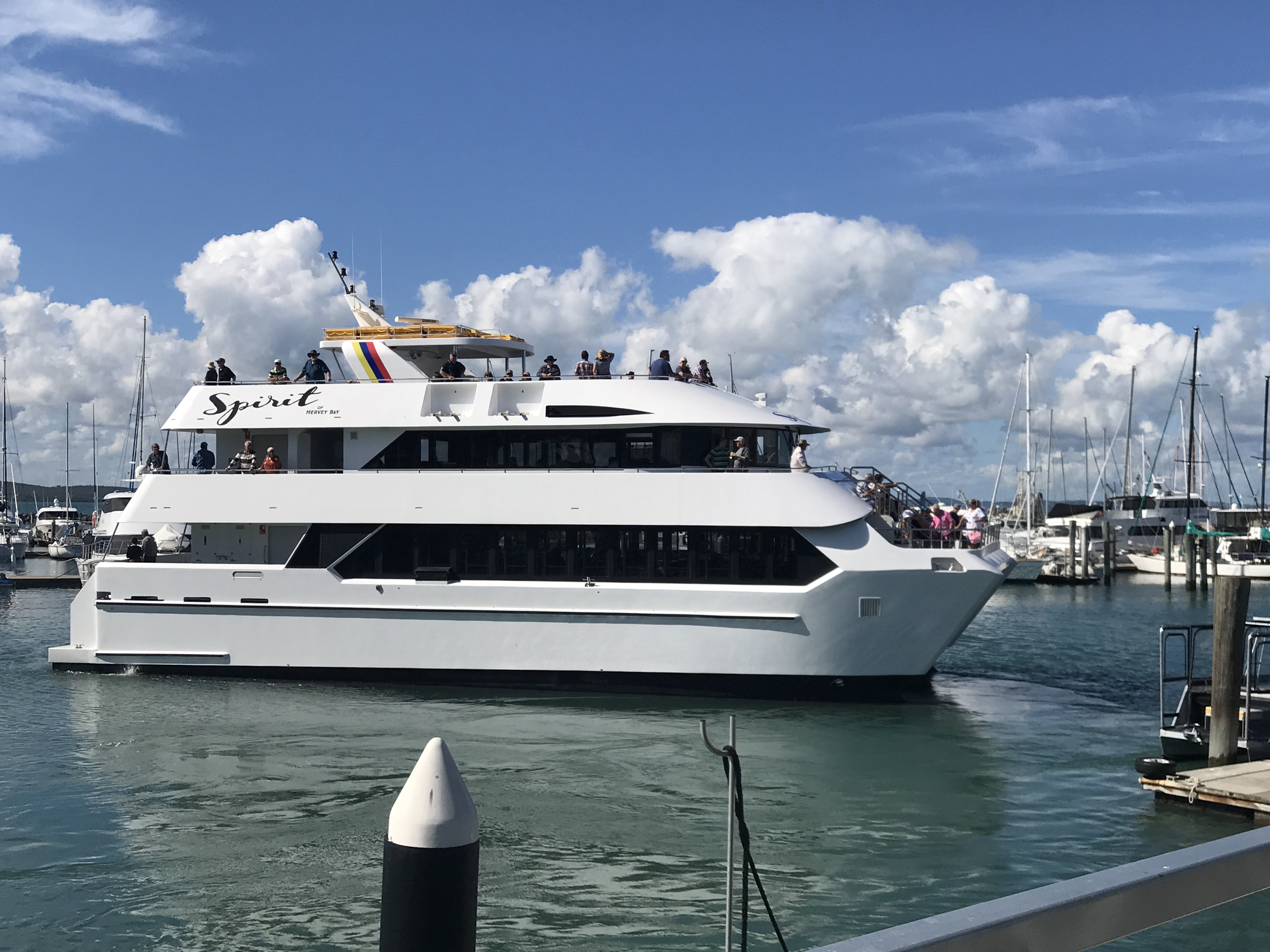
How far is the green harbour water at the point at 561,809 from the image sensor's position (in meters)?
8.84

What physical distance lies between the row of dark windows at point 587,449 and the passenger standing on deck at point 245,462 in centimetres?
206

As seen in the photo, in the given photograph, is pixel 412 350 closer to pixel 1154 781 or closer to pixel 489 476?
pixel 489 476

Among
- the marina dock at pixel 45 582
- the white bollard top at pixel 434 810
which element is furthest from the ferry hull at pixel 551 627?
the marina dock at pixel 45 582

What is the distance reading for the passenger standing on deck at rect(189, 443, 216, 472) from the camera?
1947 cm

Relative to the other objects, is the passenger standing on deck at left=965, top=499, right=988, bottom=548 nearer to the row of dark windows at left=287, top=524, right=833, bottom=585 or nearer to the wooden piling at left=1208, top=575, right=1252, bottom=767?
the row of dark windows at left=287, top=524, right=833, bottom=585

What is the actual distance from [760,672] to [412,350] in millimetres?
8464

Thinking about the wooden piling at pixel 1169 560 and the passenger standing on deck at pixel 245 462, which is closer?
the passenger standing on deck at pixel 245 462

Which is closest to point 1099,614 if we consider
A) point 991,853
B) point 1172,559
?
point 1172,559

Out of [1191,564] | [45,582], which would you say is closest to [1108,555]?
[1191,564]

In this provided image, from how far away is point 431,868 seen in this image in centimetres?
255

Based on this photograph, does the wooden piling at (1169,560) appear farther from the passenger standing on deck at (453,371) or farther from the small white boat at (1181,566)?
the passenger standing on deck at (453,371)

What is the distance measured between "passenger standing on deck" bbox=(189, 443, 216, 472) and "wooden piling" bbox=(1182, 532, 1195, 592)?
1535 inches

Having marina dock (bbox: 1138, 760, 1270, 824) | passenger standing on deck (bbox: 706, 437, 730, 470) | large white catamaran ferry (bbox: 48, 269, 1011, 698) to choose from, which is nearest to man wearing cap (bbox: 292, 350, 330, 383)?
large white catamaran ferry (bbox: 48, 269, 1011, 698)

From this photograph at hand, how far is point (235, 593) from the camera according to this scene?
1836 centimetres
